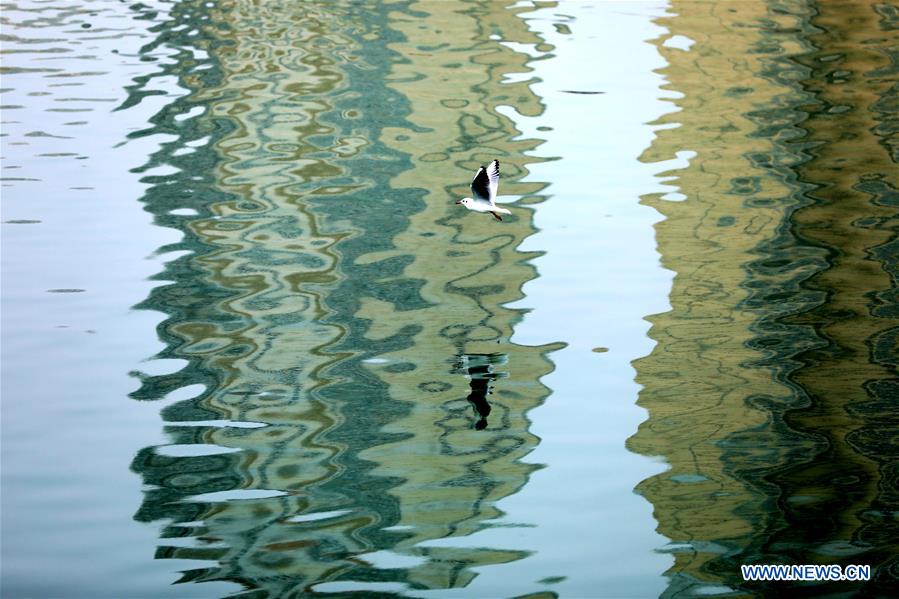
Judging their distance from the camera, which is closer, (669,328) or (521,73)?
(669,328)

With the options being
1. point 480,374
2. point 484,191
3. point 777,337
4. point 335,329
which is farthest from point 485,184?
point 777,337

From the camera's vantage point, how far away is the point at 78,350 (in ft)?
26.0

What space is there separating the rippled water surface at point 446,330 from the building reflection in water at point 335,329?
1.0 inches

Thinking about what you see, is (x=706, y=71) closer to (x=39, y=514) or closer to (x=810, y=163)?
(x=810, y=163)

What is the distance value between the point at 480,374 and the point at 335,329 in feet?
4.05

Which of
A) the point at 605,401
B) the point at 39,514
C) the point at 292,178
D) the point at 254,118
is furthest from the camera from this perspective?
the point at 254,118

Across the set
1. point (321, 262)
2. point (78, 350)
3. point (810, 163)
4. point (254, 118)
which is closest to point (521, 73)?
point (254, 118)

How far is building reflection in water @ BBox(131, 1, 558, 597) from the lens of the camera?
19.2 feet

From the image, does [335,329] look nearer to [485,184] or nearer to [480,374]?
[480,374]

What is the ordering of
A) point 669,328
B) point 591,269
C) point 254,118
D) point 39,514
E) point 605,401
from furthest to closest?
point 254,118
point 591,269
point 669,328
point 605,401
point 39,514

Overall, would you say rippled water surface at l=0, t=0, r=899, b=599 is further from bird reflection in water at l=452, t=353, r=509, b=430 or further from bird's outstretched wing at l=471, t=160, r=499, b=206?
bird's outstretched wing at l=471, t=160, r=499, b=206

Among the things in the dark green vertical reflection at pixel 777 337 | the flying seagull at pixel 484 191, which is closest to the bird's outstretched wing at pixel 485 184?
the flying seagull at pixel 484 191

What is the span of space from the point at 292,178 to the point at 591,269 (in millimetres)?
3643

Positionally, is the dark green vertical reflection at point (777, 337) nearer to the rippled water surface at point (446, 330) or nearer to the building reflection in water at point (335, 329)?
the rippled water surface at point (446, 330)
